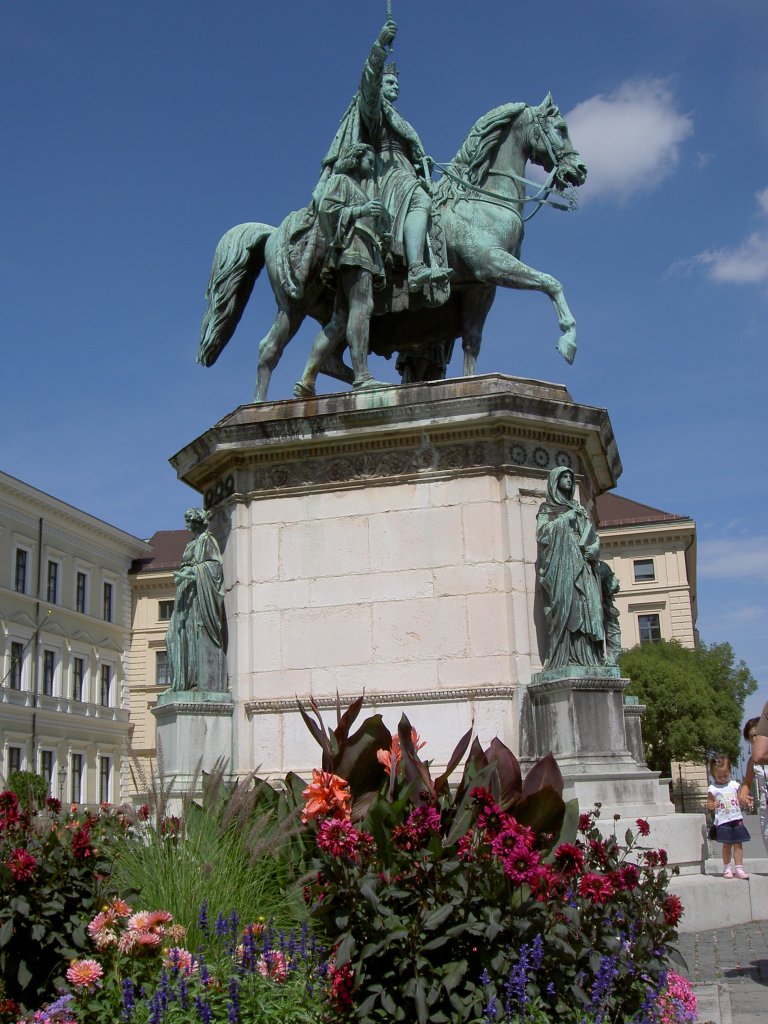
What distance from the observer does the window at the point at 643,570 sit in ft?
191

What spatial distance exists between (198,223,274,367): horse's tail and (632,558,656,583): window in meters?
48.3

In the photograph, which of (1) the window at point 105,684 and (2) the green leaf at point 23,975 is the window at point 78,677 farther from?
(2) the green leaf at point 23,975

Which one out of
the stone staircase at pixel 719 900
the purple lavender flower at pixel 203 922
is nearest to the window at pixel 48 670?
the stone staircase at pixel 719 900

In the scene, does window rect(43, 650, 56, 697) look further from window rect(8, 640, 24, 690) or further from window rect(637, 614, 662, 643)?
window rect(637, 614, 662, 643)

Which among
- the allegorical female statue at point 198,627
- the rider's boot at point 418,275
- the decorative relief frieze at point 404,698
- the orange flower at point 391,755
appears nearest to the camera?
the orange flower at point 391,755

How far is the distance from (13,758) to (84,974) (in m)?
46.8

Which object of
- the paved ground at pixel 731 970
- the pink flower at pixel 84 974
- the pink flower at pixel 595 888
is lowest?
the paved ground at pixel 731 970

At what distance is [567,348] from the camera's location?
37.4 feet

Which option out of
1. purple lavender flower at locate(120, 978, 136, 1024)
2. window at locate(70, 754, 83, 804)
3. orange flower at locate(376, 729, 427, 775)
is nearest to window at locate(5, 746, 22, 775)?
window at locate(70, 754, 83, 804)

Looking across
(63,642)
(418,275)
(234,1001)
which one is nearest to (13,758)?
(63,642)

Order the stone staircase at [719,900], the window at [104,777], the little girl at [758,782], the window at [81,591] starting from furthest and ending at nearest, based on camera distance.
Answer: the window at [81,591] → the window at [104,777] → the stone staircase at [719,900] → the little girl at [758,782]

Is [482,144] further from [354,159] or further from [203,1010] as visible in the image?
[203,1010]

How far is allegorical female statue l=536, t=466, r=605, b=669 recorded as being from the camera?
9906mm

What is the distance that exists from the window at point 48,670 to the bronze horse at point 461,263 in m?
42.6
